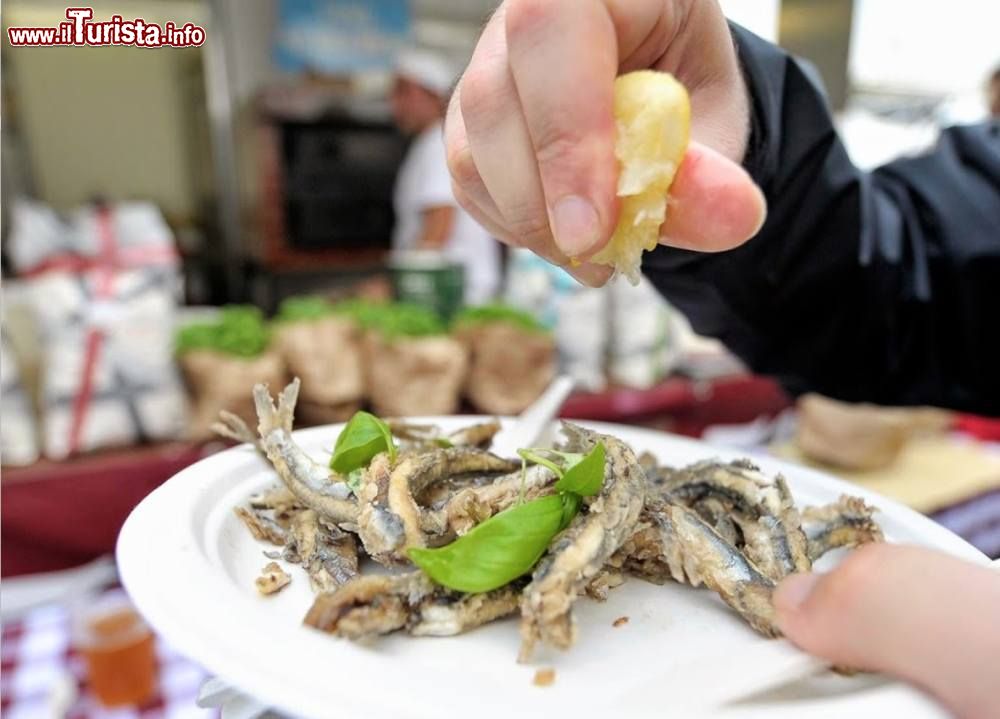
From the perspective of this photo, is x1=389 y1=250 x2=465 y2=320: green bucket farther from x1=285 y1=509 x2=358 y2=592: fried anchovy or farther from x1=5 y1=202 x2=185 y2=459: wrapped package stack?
x1=285 y1=509 x2=358 y2=592: fried anchovy

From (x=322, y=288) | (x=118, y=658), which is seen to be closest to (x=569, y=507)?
(x=118, y=658)

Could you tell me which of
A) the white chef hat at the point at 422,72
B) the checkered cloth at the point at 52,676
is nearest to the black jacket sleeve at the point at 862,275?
the checkered cloth at the point at 52,676

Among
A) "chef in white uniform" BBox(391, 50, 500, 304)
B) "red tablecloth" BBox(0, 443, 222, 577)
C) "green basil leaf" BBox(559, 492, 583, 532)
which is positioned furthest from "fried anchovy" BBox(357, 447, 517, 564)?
"chef in white uniform" BBox(391, 50, 500, 304)

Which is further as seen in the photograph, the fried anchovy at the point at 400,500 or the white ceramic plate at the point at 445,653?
the fried anchovy at the point at 400,500

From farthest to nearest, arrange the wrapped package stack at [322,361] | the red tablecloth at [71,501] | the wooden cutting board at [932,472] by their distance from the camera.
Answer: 1. the wooden cutting board at [932,472]
2. the wrapped package stack at [322,361]
3. the red tablecloth at [71,501]

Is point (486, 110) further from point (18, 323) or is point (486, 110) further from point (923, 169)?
point (18, 323)

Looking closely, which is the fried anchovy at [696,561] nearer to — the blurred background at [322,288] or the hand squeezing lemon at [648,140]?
the hand squeezing lemon at [648,140]
